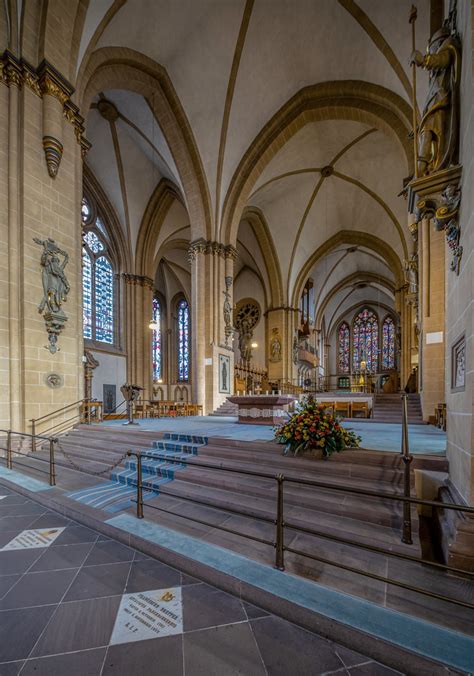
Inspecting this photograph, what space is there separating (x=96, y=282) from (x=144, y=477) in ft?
42.4

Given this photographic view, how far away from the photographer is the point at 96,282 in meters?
15.4

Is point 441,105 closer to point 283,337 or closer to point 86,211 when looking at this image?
point 86,211

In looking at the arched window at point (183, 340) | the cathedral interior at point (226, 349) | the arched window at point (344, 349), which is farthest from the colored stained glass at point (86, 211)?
the arched window at point (344, 349)

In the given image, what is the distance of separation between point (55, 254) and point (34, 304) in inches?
50.6

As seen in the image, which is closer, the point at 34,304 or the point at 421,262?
the point at 34,304

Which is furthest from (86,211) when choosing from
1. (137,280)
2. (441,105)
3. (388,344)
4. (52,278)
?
(388,344)

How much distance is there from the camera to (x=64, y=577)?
2.59 metres

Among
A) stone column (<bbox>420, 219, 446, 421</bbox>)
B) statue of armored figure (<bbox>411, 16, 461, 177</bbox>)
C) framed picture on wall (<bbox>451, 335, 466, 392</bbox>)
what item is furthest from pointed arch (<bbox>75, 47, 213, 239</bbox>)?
framed picture on wall (<bbox>451, 335, 466, 392</bbox>)

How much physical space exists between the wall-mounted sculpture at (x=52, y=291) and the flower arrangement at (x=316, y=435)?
5.68m

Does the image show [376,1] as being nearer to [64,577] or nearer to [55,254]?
[55,254]

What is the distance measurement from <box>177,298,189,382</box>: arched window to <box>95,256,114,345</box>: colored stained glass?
7922 mm

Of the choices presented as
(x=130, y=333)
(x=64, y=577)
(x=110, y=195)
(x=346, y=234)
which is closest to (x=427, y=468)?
(x=64, y=577)

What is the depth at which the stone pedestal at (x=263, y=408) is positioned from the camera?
8.01 meters

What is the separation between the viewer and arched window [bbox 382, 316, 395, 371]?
32.5 meters
